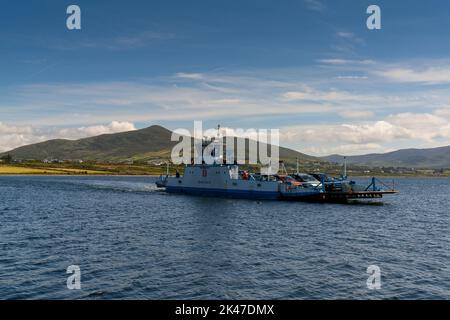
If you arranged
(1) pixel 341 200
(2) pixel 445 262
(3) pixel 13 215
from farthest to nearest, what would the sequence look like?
(1) pixel 341 200 < (3) pixel 13 215 < (2) pixel 445 262

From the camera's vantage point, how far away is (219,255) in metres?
36.8

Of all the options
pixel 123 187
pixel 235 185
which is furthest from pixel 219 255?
pixel 123 187

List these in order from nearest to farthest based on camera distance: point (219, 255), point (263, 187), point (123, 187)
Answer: point (219, 255)
point (263, 187)
point (123, 187)

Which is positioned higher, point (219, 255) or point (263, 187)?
point (263, 187)

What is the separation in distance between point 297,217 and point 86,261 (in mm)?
41096

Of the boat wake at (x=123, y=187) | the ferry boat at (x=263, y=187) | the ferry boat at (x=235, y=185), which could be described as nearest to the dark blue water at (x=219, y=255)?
the ferry boat at (x=263, y=187)

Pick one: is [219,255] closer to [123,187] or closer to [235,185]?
[235,185]

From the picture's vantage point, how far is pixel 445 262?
3603 centimetres

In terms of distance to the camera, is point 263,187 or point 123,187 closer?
point 263,187

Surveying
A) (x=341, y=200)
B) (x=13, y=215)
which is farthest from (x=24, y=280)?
(x=341, y=200)

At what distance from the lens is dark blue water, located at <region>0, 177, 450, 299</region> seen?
1046 inches

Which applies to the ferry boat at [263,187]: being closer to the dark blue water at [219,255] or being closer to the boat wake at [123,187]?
the dark blue water at [219,255]
